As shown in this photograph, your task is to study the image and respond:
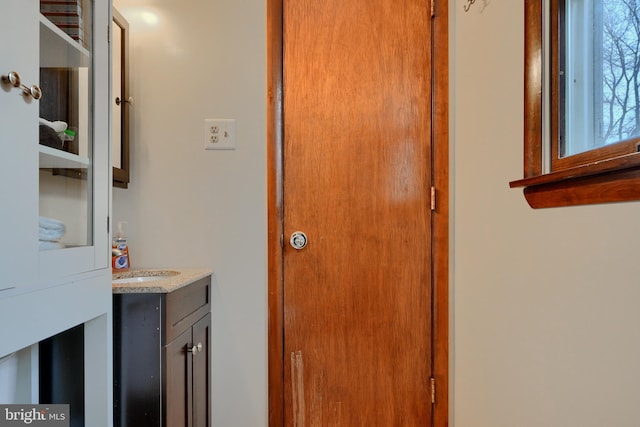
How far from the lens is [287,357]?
4.82 feet

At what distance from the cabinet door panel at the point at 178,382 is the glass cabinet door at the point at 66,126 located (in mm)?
451

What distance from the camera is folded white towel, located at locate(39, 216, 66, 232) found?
744 millimetres

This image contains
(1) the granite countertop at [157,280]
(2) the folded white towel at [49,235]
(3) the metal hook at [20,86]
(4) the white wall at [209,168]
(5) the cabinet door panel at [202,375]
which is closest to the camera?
(3) the metal hook at [20,86]

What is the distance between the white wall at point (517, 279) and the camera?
69 cm

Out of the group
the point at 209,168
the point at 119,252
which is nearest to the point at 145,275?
the point at 119,252

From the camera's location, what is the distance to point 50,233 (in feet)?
2.52

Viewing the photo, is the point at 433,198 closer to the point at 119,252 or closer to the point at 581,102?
the point at 581,102

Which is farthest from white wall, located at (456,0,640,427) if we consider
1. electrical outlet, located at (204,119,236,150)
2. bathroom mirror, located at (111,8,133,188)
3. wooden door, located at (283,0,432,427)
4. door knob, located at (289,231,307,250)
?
bathroom mirror, located at (111,8,133,188)

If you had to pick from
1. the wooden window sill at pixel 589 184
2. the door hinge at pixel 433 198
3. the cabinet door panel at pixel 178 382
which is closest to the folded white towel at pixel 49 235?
the cabinet door panel at pixel 178 382

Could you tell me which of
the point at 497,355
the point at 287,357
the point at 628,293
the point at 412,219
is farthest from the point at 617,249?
the point at 287,357

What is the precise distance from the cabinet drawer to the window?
3.80ft

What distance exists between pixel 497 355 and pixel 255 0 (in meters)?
1.76

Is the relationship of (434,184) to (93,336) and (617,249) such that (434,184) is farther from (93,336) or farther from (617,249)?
(93,336)

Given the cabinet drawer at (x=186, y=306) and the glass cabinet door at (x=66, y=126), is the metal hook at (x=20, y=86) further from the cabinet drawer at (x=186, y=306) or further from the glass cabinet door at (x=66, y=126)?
the cabinet drawer at (x=186, y=306)
